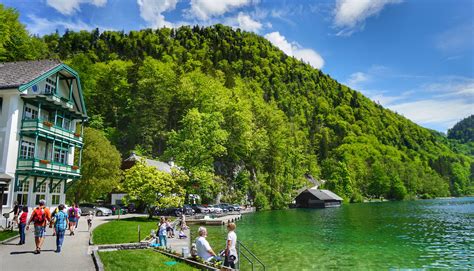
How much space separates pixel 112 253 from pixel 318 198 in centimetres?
9330

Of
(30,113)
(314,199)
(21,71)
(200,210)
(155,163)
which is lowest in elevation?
(200,210)

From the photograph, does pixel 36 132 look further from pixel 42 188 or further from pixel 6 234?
pixel 6 234

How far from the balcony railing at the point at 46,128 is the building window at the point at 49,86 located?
3756 millimetres

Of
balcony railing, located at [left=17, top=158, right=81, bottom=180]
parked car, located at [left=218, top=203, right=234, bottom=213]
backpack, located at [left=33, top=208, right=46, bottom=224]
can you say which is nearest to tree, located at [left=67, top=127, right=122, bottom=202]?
balcony railing, located at [left=17, top=158, right=81, bottom=180]

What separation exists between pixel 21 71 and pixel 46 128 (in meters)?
6.45

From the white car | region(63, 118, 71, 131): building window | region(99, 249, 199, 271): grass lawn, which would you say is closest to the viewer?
region(99, 249, 199, 271): grass lawn

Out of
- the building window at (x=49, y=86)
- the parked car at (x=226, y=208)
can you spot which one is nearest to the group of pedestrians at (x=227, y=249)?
the building window at (x=49, y=86)

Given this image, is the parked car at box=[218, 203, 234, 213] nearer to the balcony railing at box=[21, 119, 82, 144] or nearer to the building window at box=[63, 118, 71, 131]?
the building window at box=[63, 118, 71, 131]

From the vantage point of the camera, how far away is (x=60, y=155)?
40.2m

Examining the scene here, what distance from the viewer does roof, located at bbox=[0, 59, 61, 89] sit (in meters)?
34.4

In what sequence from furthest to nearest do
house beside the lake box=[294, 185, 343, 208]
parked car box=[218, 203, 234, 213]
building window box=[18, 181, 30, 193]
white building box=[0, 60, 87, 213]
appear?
house beside the lake box=[294, 185, 343, 208], parked car box=[218, 203, 234, 213], building window box=[18, 181, 30, 193], white building box=[0, 60, 87, 213]

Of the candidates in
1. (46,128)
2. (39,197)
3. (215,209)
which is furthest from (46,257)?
(215,209)

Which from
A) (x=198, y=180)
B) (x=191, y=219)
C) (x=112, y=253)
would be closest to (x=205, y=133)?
(x=198, y=180)

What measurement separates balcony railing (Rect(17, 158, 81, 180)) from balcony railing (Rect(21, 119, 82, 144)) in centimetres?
301
